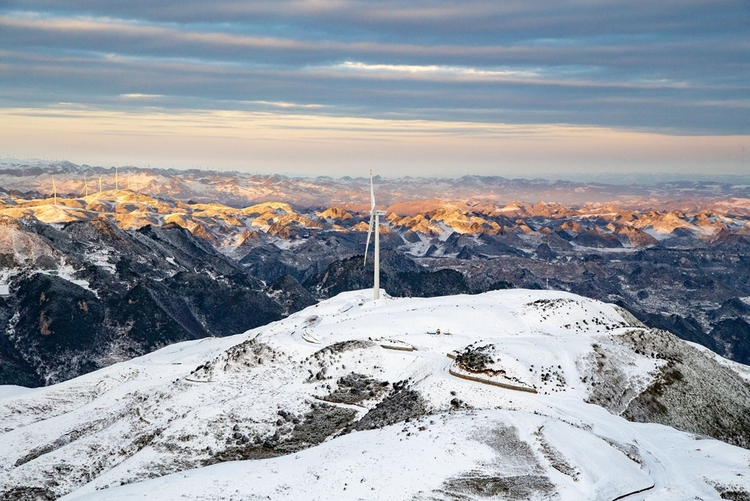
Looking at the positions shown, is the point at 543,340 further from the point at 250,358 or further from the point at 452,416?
the point at 250,358

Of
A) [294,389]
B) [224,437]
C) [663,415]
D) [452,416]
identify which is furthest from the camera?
[294,389]

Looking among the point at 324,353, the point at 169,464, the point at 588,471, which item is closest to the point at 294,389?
the point at 324,353

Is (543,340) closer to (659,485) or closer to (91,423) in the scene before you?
(659,485)

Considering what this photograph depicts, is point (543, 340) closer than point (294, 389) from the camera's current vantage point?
No

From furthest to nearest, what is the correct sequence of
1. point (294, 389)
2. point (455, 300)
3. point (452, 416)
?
point (455, 300) → point (294, 389) → point (452, 416)

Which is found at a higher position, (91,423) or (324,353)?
(324,353)

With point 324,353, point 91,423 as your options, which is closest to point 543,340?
point 324,353
